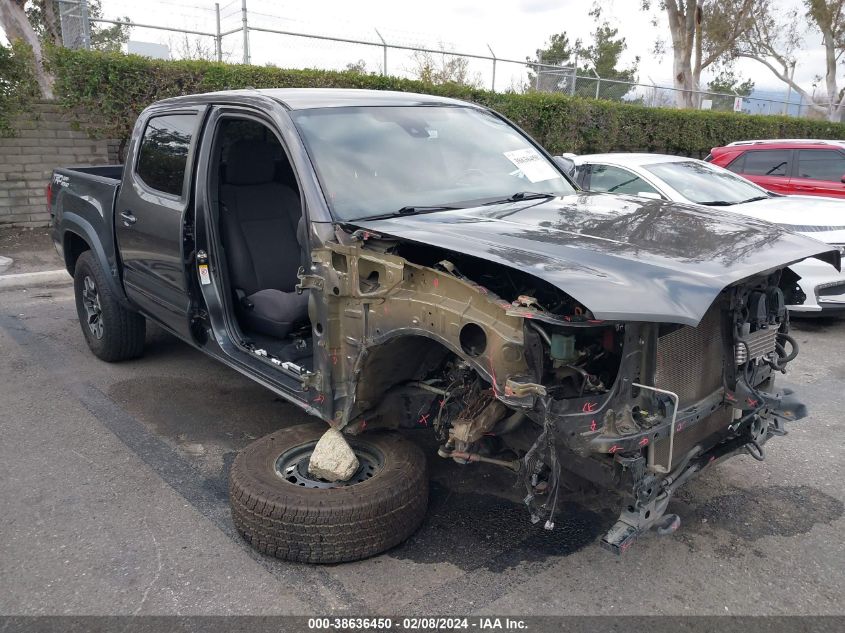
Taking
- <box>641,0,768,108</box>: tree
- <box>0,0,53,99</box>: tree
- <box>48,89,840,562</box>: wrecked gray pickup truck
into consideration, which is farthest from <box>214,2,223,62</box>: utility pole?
<box>641,0,768,108</box>: tree

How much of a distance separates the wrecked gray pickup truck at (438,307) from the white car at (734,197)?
2722mm

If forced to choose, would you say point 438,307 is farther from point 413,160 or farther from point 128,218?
point 128,218

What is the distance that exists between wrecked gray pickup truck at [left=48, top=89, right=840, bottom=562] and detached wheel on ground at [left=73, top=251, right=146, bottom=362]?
84 centimetres

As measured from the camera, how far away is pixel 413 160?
3.63 metres

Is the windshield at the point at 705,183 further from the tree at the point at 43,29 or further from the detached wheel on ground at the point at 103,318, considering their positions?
the tree at the point at 43,29

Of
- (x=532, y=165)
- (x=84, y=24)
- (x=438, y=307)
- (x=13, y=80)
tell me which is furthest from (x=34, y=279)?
(x=438, y=307)

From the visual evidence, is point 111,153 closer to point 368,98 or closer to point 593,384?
point 368,98

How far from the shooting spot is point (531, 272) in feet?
7.64

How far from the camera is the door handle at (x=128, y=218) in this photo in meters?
Answer: 4.46

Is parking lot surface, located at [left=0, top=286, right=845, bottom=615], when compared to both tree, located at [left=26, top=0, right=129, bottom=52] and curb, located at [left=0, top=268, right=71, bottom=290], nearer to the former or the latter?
curb, located at [left=0, top=268, right=71, bottom=290]

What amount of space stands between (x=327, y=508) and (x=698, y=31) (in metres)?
26.3

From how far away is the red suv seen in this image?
967cm

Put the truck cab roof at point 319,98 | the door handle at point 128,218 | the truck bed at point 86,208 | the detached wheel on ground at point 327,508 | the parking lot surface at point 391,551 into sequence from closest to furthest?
the parking lot surface at point 391,551 → the detached wheel on ground at point 327,508 → the truck cab roof at point 319,98 → the door handle at point 128,218 → the truck bed at point 86,208

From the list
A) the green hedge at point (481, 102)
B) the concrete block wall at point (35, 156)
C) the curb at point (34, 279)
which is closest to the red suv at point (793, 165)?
the green hedge at point (481, 102)
